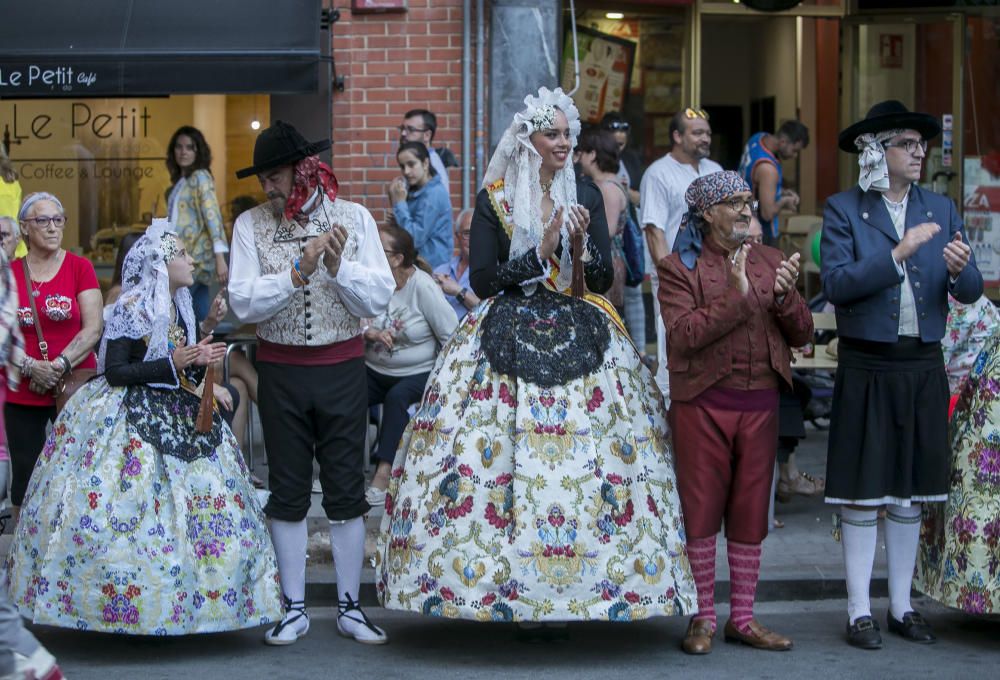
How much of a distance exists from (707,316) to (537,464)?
0.88m

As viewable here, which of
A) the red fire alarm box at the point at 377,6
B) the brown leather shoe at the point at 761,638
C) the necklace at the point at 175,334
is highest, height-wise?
the red fire alarm box at the point at 377,6

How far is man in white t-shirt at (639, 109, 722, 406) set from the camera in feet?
30.8

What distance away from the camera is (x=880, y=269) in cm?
636

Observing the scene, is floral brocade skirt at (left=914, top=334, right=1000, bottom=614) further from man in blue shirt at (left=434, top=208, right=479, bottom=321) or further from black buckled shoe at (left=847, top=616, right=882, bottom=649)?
man in blue shirt at (left=434, top=208, right=479, bottom=321)

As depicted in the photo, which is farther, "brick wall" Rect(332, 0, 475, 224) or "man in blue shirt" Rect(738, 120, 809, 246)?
"man in blue shirt" Rect(738, 120, 809, 246)

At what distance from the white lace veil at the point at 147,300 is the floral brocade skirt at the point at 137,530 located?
0.18m

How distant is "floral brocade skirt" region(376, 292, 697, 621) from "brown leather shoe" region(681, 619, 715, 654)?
0.26 metres

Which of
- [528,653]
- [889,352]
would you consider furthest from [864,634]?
[528,653]

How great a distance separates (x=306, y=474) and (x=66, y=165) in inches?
225

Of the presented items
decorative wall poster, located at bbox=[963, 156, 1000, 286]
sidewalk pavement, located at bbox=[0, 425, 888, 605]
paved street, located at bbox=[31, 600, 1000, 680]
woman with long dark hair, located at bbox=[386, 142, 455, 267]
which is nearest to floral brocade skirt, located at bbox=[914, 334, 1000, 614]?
paved street, located at bbox=[31, 600, 1000, 680]

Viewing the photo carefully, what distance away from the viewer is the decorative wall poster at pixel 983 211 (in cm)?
1312

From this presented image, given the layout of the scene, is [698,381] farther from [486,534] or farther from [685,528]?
[486,534]

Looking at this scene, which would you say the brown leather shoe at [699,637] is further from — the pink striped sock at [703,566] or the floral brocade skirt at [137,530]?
the floral brocade skirt at [137,530]

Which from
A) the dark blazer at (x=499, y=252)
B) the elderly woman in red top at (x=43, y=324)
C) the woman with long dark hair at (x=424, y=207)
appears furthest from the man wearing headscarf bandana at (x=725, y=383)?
the woman with long dark hair at (x=424, y=207)
